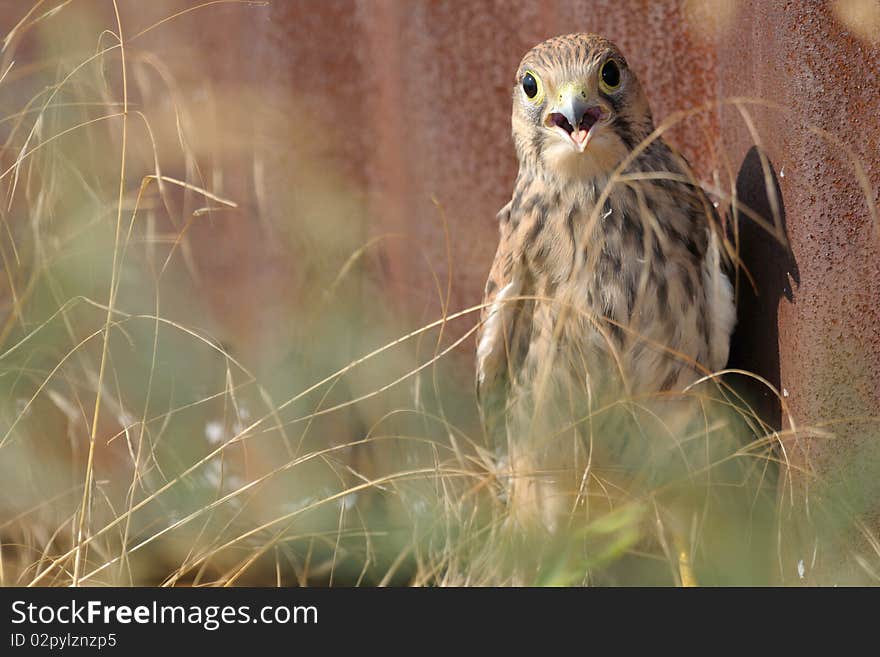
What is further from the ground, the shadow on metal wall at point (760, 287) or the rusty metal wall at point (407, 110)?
the rusty metal wall at point (407, 110)

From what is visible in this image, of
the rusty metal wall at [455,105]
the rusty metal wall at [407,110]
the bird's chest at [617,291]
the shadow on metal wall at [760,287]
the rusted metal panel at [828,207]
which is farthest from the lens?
the rusty metal wall at [407,110]

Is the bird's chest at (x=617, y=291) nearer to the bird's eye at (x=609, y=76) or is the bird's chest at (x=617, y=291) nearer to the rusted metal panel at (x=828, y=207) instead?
the bird's eye at (x=609, y=76)

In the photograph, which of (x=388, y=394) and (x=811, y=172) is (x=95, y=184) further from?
(x=811, y=172)

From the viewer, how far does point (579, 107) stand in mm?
2307

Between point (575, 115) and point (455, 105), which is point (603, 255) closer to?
point (575, 115)

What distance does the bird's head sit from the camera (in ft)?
7.59

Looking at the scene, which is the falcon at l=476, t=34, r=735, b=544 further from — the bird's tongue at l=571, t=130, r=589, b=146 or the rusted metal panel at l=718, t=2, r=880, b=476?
the rusted metal panel at l=718, t=2, r=880, b=476

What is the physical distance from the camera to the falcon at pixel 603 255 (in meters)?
2.37

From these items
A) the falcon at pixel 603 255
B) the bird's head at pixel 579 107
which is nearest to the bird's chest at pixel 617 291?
the falcon at pixel 603 255

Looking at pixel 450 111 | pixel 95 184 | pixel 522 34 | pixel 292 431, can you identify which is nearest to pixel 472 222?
pixel 450 111

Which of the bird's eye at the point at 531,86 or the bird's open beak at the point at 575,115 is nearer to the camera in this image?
the bird's open beak at the point at 575,115

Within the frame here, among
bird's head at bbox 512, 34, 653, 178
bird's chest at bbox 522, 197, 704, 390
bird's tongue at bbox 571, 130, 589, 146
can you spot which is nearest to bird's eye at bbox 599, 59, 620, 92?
bird's head at bbox 512, 34, 653, 178
